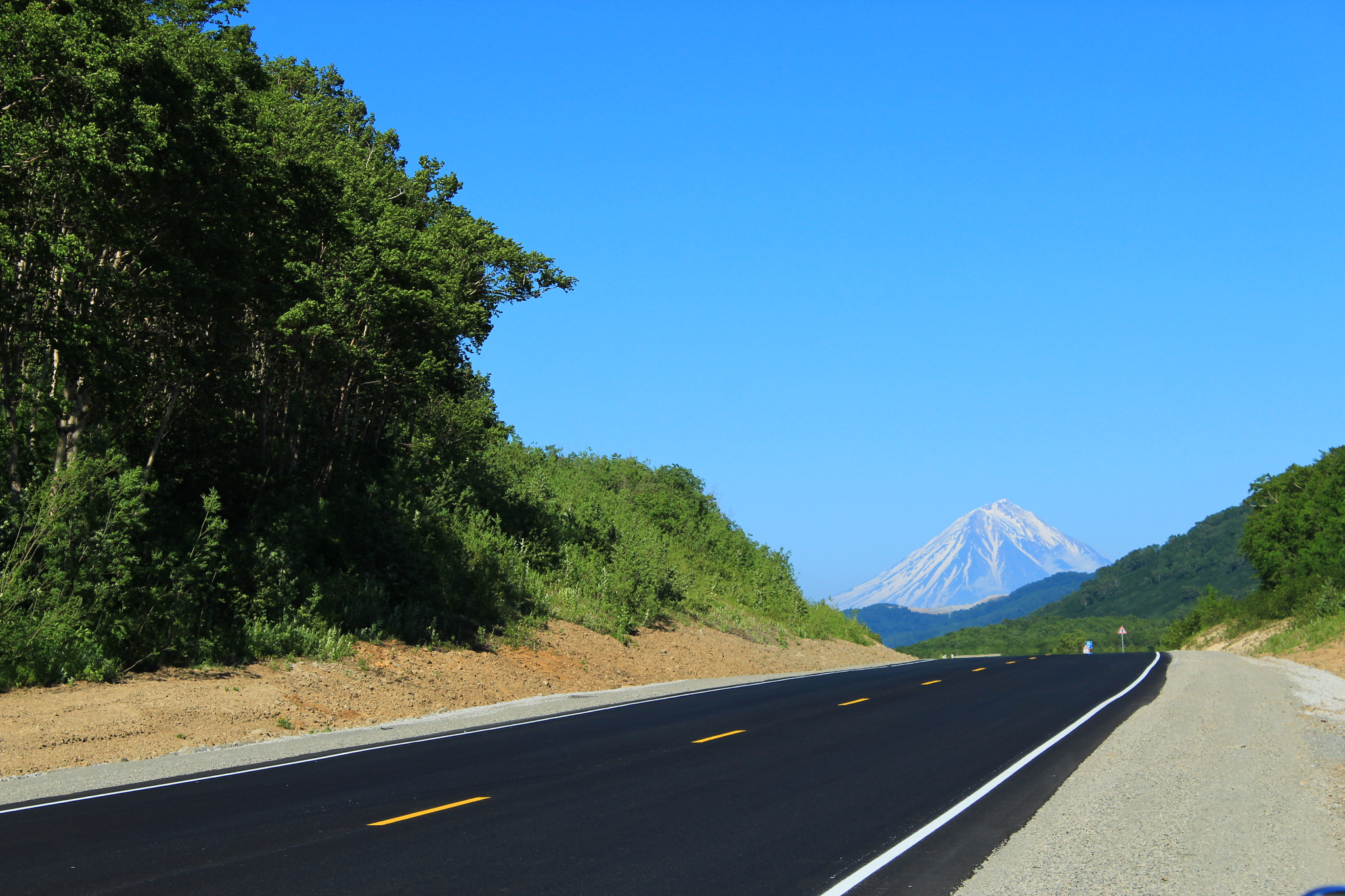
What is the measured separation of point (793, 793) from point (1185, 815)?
11.9 feet

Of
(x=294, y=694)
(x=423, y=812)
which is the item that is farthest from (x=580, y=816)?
(x=294, y=694)

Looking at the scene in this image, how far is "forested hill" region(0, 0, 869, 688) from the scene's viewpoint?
15.4m

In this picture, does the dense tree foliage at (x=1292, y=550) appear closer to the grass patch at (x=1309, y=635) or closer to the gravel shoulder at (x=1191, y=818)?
the grass patch at (x=1309, y=635)

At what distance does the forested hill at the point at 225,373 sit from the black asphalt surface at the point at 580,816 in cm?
713

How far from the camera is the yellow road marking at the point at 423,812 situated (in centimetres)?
868

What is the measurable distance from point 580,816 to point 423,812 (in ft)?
4.83

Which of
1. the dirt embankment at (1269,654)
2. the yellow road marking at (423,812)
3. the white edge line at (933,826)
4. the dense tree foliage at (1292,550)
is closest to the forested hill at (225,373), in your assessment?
the yellow road marking at (423,812)

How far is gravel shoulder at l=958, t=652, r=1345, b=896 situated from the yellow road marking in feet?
15.9

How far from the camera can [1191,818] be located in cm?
909

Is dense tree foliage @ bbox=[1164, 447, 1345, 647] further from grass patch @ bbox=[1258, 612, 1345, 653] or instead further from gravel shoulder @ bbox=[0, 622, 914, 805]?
gravel shoulder @ bbox=[0, 622, 914, 805]

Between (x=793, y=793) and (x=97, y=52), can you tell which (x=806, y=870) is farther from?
(x=97, y=52)

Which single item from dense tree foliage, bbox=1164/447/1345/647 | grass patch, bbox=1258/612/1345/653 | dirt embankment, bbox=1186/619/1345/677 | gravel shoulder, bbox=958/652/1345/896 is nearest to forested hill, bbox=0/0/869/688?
gravel shoulder, bbox=958/652/1345/896

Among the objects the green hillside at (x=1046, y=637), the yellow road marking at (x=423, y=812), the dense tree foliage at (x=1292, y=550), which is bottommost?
the yellow road marking at (x=423, y=812)

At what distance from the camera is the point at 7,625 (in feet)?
50.0
